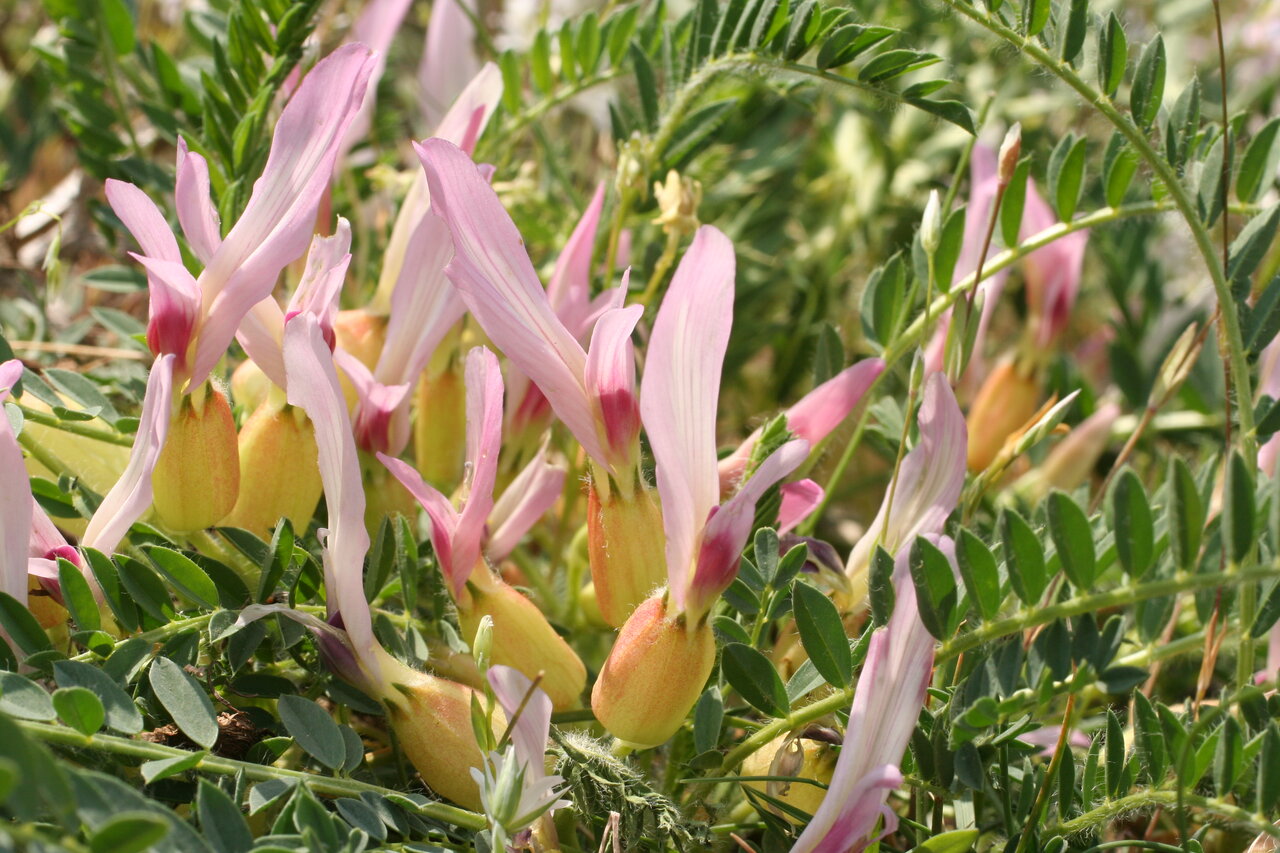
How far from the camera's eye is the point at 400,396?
672 mm

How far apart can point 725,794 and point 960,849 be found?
180 millimetres

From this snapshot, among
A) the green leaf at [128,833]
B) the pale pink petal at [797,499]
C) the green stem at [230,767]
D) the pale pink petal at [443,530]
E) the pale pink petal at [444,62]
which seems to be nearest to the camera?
the green leaf at [128,833]

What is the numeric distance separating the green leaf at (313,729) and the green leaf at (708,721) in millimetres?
178

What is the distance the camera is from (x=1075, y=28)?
69cm

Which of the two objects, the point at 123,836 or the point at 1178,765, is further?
the point at 1178,765

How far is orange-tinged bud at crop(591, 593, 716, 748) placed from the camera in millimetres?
575

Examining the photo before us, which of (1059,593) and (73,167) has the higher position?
(73,167)

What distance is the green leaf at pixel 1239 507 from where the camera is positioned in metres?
0.49

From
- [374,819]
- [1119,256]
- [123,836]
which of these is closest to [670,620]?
[374,819]

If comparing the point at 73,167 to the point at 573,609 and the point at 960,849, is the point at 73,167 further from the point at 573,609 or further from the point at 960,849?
the point at 960,849

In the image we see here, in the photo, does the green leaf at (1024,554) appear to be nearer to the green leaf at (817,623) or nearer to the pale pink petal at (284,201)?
the green leaf at (817,623)

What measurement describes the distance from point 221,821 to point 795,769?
282mm

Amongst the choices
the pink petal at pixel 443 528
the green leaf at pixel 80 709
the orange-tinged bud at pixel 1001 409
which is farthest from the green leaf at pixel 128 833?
the orange-tinged bud at pixel 1001 409

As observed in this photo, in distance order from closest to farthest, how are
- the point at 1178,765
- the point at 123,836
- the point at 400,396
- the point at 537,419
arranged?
the point at 123,836
the point at 1178,765
the point at 400,396
the point at 537,419
